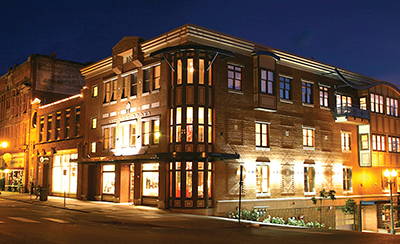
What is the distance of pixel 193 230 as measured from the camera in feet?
63.2

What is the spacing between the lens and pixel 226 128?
96.4ft

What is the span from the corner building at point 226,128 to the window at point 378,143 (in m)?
0.16

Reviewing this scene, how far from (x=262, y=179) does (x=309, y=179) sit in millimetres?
5298

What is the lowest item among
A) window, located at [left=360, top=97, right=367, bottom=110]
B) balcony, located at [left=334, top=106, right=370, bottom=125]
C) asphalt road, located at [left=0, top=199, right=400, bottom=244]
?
asphalt road, located at [left=0, top=199, right=400, bottom=244]

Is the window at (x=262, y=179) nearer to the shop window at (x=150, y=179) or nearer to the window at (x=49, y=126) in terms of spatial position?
the shop window at (x=150, y=179)

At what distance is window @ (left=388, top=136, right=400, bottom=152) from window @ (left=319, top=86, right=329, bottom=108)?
9228mm

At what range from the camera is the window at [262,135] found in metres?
31.8

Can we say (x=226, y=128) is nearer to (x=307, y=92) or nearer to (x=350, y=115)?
(x=307, y=92)

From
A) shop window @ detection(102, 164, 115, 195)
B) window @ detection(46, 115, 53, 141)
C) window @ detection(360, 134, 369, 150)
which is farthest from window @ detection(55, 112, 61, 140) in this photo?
window @ detection(360, 134, 369, 150)

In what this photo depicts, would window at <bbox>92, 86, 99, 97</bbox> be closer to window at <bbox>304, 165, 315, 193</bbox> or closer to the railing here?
window at <bbox>304, 165, 315, 193</bbox>

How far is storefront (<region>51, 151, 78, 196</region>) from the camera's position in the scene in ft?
129

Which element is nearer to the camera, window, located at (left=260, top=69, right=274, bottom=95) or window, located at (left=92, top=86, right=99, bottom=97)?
window, located at (left=260, top=69, right=274, bottom=95)

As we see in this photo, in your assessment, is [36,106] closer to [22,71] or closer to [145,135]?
[22,71]

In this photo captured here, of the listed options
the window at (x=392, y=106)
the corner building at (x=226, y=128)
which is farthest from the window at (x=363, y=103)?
the window at (x=392, y=106)
